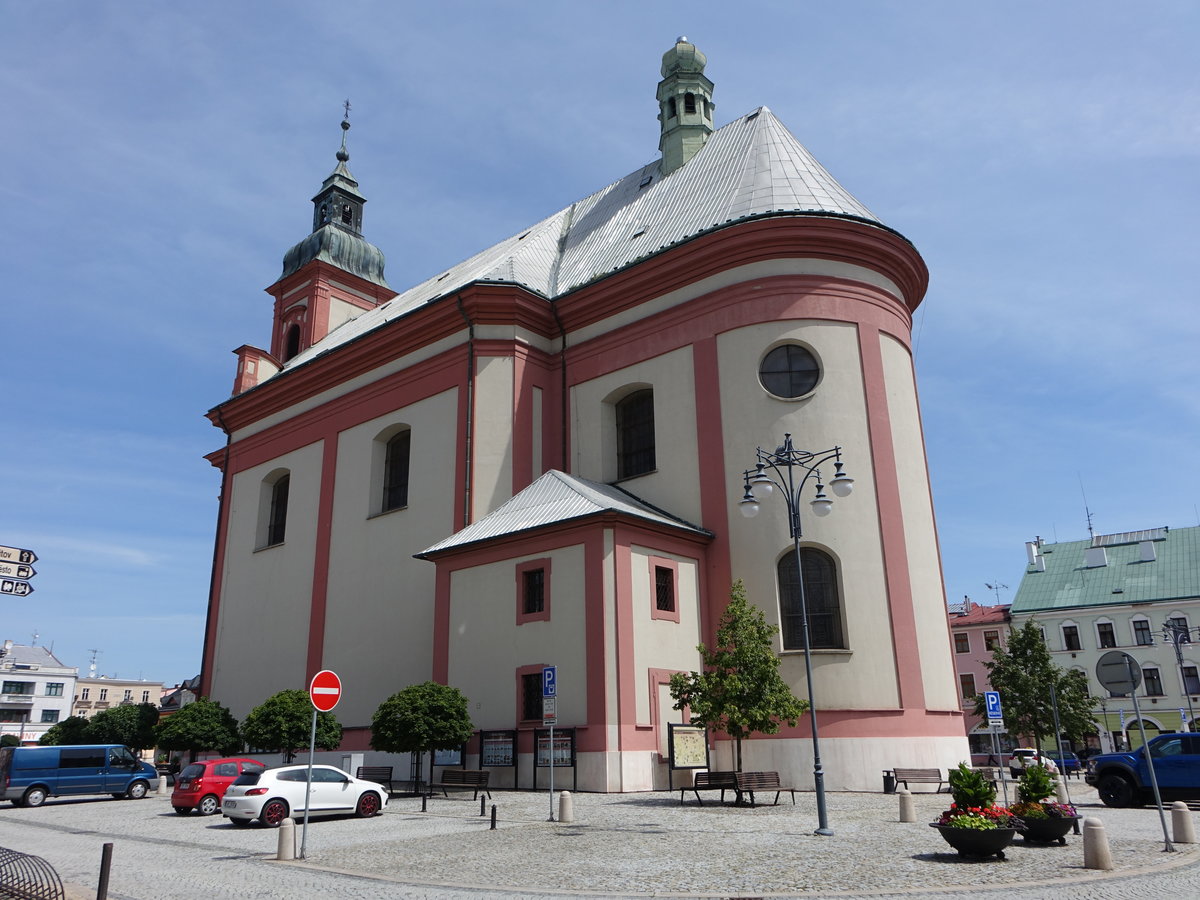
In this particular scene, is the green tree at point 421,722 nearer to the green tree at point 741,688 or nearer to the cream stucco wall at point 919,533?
the green tree at point 741,688

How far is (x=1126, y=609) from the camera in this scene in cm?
5428

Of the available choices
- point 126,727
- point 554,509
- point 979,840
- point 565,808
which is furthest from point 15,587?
point 126,727

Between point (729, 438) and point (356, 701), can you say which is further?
point (356, 701)

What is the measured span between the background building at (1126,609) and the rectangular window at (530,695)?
128 feet

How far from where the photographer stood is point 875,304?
2453cm

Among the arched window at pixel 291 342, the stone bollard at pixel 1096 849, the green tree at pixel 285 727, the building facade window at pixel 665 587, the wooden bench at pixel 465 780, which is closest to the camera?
the stone bollard at pixel 1096 849

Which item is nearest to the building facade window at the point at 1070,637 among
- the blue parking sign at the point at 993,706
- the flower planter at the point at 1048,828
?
the blue parking sign at the point at 993,706

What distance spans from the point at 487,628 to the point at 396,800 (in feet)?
14.2

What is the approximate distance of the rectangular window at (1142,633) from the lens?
52.9m

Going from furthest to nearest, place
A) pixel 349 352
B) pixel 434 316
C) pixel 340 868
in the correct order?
1. pixel 349 352
2. pixel 434 316
3. pixel 340 868

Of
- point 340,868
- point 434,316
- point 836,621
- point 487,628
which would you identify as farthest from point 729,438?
point 340,868

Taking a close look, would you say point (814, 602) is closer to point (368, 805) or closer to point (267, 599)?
point (368, 805)

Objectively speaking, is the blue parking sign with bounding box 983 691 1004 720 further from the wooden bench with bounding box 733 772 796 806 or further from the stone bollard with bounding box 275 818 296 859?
the stone bollard with bounding box 275 818 296 859

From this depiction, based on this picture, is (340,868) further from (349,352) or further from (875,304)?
(349,352)
